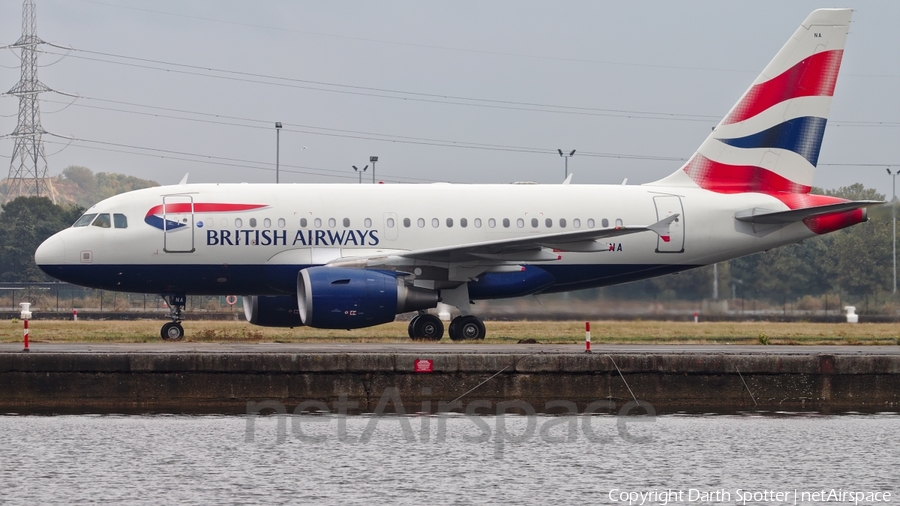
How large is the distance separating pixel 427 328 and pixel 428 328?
0.07 feet

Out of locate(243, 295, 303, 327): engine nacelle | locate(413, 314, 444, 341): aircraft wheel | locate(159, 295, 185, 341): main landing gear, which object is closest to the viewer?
locate(159, 295, 185, 341): main landing gear

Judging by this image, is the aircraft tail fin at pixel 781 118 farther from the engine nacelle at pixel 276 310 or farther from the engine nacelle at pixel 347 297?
the engine nacelle at pixel 276 310

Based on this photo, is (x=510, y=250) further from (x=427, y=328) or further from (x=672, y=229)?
(x=672, y=229)

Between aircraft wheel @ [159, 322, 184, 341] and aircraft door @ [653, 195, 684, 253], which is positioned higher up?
aircraft door @ [653, 195, 684, 253]

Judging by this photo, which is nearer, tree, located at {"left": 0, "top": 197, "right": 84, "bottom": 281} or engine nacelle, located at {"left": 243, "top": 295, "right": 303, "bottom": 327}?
engine nacelle, located at {"left": 243, "top": 295, "right": 303, "bottom": 327}

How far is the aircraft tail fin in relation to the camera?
31.5m

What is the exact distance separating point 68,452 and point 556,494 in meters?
6.93

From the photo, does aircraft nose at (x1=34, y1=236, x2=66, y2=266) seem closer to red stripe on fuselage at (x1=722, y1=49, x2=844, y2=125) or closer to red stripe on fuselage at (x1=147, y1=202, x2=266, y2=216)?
red stripe on fuselage at (x1=147, y1=202, x2=266, y2=216)

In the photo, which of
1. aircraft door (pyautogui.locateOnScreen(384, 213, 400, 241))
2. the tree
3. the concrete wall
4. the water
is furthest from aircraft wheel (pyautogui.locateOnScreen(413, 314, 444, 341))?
the tree

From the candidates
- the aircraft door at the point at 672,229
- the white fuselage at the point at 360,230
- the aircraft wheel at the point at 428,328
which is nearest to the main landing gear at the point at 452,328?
the aircraft wheel at the point at 428,328

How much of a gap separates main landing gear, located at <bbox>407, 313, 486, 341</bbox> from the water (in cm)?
810

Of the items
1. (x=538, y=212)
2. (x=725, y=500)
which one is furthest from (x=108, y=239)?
(x=725, y=500)


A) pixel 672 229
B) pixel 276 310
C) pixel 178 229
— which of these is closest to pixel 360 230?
pixel 276 310

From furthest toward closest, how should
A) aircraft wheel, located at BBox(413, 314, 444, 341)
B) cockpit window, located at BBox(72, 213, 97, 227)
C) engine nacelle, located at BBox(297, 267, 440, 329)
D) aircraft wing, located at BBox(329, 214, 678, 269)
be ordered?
cockpit window, located at BBox(72, 213, 97, 227) < aircraft wheel, located at BBox(413, 314, 444, 341) < aircraft wing, located at BBox(329, 214, 678, 269) < engine nacelle, located at BBox(297, 267, 440, 329)
